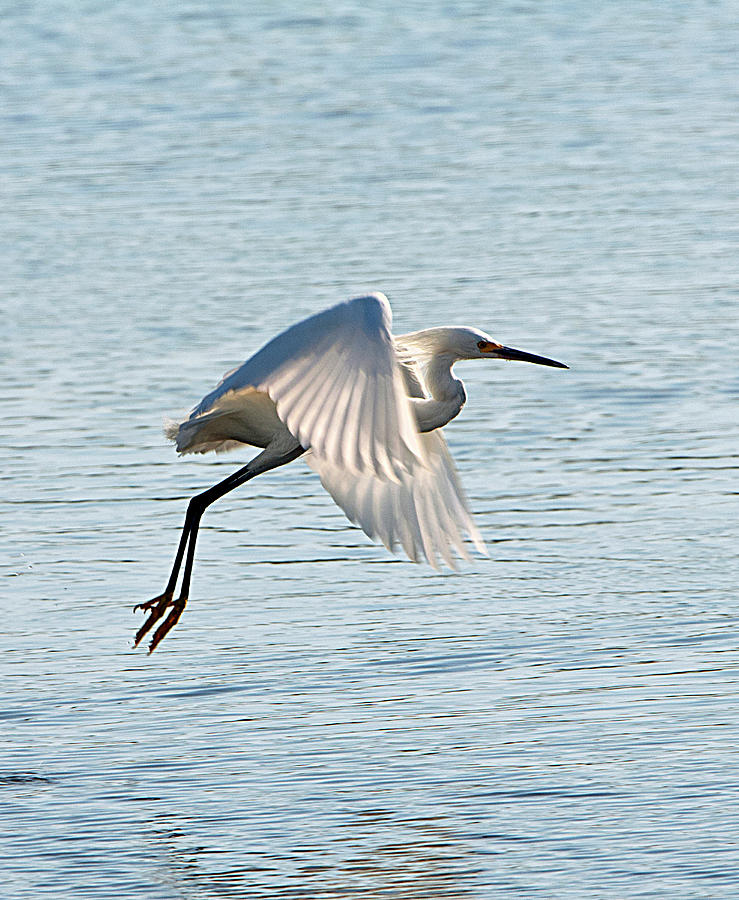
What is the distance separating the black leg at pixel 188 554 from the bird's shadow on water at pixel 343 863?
4.04 ft

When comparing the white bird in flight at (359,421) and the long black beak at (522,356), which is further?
the long black beak at (522,356)

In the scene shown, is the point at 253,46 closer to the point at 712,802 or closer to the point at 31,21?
the point at 31,21

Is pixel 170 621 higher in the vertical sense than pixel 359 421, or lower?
lower

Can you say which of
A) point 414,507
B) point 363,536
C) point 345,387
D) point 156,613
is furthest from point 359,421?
point 363,536

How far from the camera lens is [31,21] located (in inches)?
874

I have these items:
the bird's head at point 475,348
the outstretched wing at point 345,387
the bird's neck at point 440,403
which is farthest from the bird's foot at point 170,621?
the bird's head at point 475,348

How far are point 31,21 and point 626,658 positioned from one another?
16701mm

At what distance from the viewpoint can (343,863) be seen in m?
5.66

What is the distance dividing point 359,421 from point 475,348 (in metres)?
1.55

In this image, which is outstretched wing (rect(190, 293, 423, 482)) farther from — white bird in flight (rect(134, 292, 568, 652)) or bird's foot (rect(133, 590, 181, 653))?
bird's foot (rect(133, 590, 181, 653))

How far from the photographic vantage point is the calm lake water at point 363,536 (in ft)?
19.2

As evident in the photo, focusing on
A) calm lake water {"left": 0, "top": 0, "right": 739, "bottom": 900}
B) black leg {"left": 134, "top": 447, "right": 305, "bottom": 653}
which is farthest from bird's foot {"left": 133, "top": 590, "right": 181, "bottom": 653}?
calm lake water {"left": 0, "top": 0, "right": 739, "bottom": 900}

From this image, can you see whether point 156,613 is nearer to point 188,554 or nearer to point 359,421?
point 188,554

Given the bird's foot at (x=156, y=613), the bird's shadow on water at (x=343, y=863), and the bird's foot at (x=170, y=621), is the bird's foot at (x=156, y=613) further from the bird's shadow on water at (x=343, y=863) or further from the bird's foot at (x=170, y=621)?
the bird's shadow on water at (x=343, y=863)
